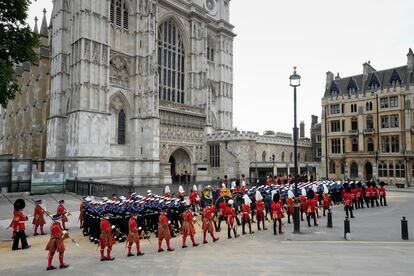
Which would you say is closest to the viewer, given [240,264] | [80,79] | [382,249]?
[240,264]

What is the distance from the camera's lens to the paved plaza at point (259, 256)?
26.8 ft

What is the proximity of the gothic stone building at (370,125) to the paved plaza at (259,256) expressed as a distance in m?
29.0

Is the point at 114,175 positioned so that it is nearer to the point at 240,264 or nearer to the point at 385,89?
the point at 240,264

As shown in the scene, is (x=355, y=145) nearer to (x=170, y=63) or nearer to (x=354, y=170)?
(x=354, y=170)

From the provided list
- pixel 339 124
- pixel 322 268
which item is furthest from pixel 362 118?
pixel 322 268

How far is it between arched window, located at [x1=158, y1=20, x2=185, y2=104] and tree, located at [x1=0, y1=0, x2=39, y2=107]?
22879 mm

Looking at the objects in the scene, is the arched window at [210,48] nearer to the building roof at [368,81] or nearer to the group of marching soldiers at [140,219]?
the building roof at [368,81]

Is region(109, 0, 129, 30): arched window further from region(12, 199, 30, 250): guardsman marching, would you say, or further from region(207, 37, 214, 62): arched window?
region(12, 199, 30, 250): guardsman marching

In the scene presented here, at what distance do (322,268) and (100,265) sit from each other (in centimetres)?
585

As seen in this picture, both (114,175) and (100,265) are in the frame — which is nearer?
(100,265)

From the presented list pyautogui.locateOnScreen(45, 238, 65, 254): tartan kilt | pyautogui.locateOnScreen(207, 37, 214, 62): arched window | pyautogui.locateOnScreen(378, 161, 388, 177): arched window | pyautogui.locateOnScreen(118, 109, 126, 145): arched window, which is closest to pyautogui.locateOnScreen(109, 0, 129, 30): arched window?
pyautogui.locateOnScreen(118, 109, 126, 145): arched window

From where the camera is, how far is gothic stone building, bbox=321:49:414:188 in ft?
128

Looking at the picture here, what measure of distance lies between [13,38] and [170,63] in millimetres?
25644

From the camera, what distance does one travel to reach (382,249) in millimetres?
10070
